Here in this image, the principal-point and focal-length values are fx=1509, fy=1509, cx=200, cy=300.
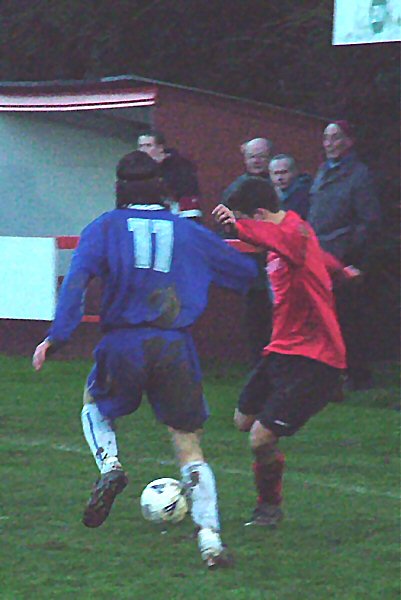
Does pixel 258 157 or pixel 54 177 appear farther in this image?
pixel 54 177

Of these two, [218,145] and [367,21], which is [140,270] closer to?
[367,21]

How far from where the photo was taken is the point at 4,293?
11250mm

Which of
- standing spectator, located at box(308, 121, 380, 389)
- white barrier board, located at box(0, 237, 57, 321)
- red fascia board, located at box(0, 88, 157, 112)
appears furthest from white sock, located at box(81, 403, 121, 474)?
red fascia board, located at box(0, 88, 157, 112)

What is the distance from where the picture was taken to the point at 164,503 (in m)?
6.79

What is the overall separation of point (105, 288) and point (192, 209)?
428 cm

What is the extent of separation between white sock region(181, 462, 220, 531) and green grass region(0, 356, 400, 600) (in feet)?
0.68

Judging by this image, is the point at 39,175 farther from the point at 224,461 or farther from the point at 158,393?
the point at 158,393

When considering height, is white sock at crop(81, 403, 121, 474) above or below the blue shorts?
below

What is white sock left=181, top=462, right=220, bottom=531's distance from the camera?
244 inches

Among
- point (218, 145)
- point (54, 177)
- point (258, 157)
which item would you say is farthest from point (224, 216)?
point (54, 177)

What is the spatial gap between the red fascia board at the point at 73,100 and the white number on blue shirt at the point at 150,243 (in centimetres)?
628

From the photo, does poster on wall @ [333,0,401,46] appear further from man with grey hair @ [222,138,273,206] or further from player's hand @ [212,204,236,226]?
man with grey hair @ [222,138,273,206]

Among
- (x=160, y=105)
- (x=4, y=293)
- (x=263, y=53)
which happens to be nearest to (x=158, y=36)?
(x=263, y=53)

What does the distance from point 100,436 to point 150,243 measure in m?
0.92
